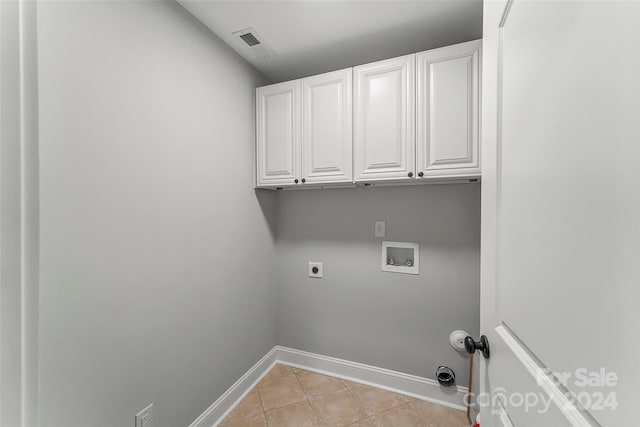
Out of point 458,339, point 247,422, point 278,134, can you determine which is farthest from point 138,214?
point 458,339

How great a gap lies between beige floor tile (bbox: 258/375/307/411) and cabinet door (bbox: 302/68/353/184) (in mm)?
1514

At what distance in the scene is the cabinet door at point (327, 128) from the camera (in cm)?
165

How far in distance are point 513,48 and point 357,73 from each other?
1.14 m

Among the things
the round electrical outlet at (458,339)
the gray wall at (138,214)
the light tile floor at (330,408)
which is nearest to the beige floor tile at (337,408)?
Result: the light tile floor at (330,408)

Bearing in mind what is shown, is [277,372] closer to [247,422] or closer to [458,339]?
[247,422]

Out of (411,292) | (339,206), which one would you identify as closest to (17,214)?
(339,206)

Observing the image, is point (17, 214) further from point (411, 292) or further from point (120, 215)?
point (411, 292)

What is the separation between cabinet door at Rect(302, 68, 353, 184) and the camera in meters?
1.65

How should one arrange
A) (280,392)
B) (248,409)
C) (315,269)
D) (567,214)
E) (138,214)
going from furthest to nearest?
(315,269)
(280,392)
(248,409)
(138,214)
(567,214)

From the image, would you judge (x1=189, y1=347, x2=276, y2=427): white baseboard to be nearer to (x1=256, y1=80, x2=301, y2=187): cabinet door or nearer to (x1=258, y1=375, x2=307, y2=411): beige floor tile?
(x1=258, y1=375, x2=307, y2=411): beige floor tile

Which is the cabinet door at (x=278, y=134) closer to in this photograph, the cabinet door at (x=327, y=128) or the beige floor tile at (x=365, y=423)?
the cabinet door at (x=327, y=128)

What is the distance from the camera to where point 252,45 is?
5.34ft

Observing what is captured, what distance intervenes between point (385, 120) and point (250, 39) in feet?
3.27

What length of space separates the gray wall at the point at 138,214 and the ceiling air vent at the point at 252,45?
0.10 metres
